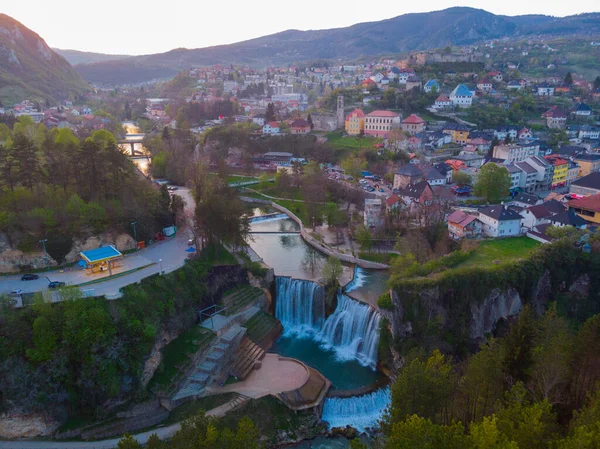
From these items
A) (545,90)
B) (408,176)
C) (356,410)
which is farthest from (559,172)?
(545,90)

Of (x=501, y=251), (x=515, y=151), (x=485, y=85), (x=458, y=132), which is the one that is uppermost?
(x=485, y=85)

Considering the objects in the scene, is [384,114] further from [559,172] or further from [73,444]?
[73,444]

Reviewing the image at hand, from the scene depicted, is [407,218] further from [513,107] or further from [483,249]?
[513,107]

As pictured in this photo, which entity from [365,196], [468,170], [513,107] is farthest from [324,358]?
[513,107]

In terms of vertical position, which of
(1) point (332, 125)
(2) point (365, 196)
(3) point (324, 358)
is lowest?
(3) point (324, 358)

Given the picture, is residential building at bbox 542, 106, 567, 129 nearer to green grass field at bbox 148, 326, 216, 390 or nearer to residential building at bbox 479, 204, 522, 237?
residential building at bbox 479, 204, 522, 237

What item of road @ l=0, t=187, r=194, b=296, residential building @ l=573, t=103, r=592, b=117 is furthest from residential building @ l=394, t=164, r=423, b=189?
residential building @ l=573, t=103, r=592, b=117
